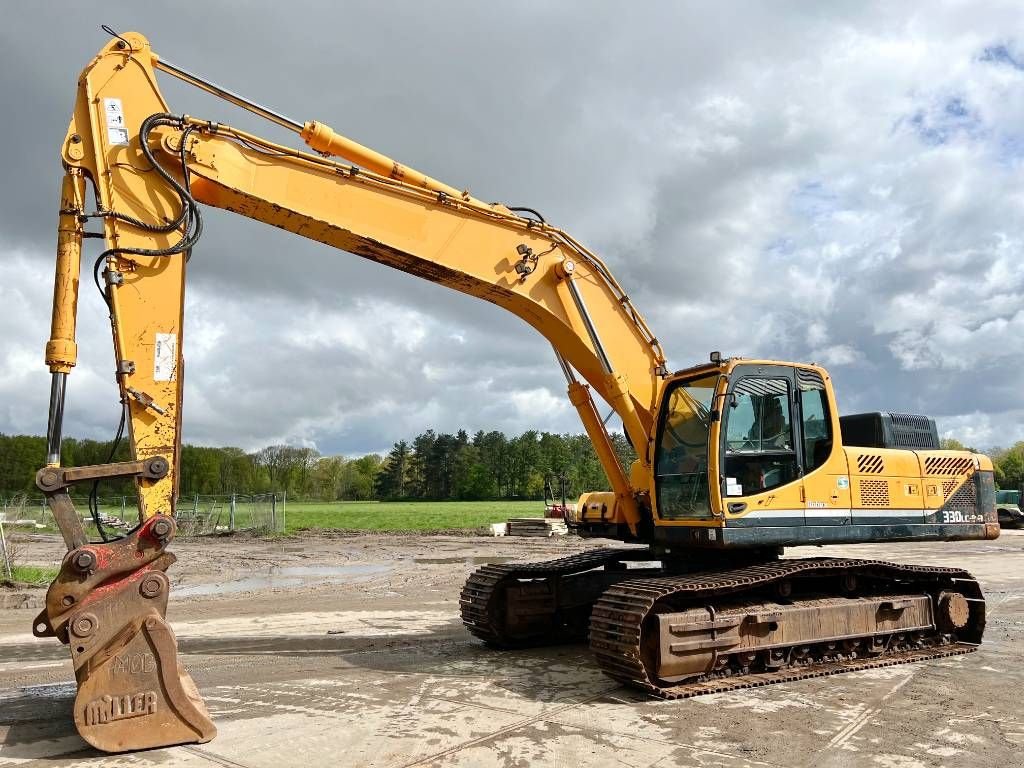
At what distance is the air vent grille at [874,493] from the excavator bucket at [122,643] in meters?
6.55

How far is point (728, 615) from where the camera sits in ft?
24.5

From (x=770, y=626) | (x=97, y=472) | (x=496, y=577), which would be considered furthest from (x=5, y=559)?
(x=770, y=626)

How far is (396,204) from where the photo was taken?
7.50 m

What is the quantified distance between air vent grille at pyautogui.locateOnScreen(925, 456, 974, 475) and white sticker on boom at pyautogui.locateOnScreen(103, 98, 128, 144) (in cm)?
875

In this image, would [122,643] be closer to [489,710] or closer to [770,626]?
[489,710]

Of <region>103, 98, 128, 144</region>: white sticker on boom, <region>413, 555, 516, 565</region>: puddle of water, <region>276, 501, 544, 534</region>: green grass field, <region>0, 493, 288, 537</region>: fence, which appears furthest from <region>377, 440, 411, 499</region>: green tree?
<region>103, 98, 128, 144</region>: white sticker on boom

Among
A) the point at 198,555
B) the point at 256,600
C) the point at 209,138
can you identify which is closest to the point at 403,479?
the point at 198,555

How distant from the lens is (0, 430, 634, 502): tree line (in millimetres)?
95812

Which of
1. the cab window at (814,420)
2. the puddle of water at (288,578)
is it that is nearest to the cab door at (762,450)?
the cab window at (814,420)

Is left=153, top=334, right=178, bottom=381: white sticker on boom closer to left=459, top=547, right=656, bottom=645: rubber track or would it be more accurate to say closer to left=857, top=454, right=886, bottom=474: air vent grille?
left=459, top=547, right=656, bottom=645: rubber track

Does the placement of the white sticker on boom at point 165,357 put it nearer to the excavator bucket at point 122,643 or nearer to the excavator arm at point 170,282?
the excavator arm at point 170,282

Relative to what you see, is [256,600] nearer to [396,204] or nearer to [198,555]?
[396,204]

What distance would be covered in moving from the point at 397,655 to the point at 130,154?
5587mm

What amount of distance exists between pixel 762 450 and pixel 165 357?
216 inches
